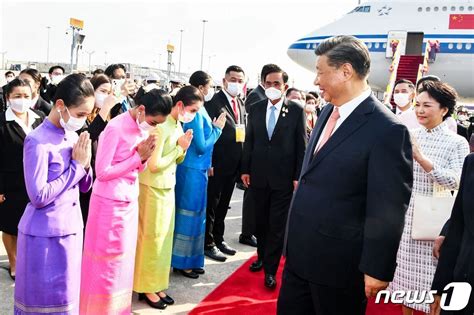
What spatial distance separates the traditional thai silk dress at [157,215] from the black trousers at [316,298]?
1298 millimetres

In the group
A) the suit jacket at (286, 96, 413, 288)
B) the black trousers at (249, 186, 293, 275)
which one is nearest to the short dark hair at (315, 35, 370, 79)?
the suit jacket at (286, 96, 413, 288)

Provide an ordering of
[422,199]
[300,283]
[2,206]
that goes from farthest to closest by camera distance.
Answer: [2,206], [422,199], [300,283]

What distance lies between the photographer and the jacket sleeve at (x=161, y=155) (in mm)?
3143

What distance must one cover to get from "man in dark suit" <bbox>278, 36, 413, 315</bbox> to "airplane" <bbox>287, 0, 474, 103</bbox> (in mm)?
17425

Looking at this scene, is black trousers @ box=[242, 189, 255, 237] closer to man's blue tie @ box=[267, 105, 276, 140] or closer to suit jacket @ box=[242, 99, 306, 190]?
suit jacket @ box=[242, 99, 306, 190]

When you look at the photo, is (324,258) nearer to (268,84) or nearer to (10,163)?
(268,84)

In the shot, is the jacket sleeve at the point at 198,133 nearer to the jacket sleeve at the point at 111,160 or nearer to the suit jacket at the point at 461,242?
the jacket sleeve at the point at 111,160

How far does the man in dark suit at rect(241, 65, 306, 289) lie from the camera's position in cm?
391

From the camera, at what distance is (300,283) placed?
7.11 feet

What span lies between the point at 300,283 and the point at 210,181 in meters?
2.52

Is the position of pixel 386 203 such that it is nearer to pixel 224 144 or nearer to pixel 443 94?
pixel 443 94

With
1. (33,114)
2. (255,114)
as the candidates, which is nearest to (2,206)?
(33,114)

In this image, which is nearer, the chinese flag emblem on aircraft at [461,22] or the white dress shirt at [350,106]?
the white dress shirt at [350,106]

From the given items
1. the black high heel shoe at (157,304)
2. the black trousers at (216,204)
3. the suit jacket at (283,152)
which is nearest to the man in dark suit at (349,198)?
the black high heel shoe at (157,304)
